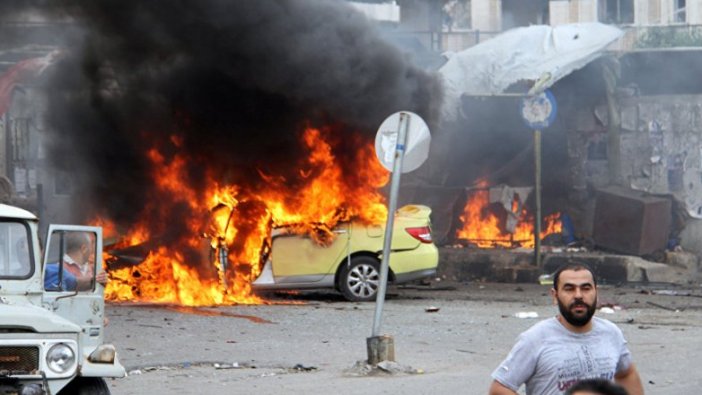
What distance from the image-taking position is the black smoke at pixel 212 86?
20.5m

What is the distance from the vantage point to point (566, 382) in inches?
214

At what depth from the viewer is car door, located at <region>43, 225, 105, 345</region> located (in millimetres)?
8852

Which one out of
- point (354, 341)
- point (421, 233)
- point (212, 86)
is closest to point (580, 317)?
point (354, 341)

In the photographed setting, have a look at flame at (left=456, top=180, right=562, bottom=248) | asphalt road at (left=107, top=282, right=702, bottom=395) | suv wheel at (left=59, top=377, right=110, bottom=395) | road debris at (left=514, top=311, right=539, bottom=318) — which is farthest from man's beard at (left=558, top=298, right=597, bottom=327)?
flame at (left=456, top=180, right=562, bottom=248)

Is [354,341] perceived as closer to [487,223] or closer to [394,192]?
[394,192]

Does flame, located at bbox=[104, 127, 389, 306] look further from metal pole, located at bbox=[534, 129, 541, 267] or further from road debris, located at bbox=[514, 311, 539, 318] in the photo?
road debris, located at bbox=[514, 311, 539, 318]

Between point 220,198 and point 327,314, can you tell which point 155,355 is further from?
point 220,198

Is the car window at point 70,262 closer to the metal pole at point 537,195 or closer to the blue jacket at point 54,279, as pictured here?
the blue jacket at point 54,279

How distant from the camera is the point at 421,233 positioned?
18.8 meters

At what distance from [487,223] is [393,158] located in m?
12.9

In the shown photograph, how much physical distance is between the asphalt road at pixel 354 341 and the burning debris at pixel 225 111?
165 cm

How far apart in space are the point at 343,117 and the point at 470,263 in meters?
4.22

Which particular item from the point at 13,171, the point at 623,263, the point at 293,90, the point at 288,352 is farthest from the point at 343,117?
the point at 13,171

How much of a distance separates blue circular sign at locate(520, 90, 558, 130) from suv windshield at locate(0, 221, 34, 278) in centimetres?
1379
